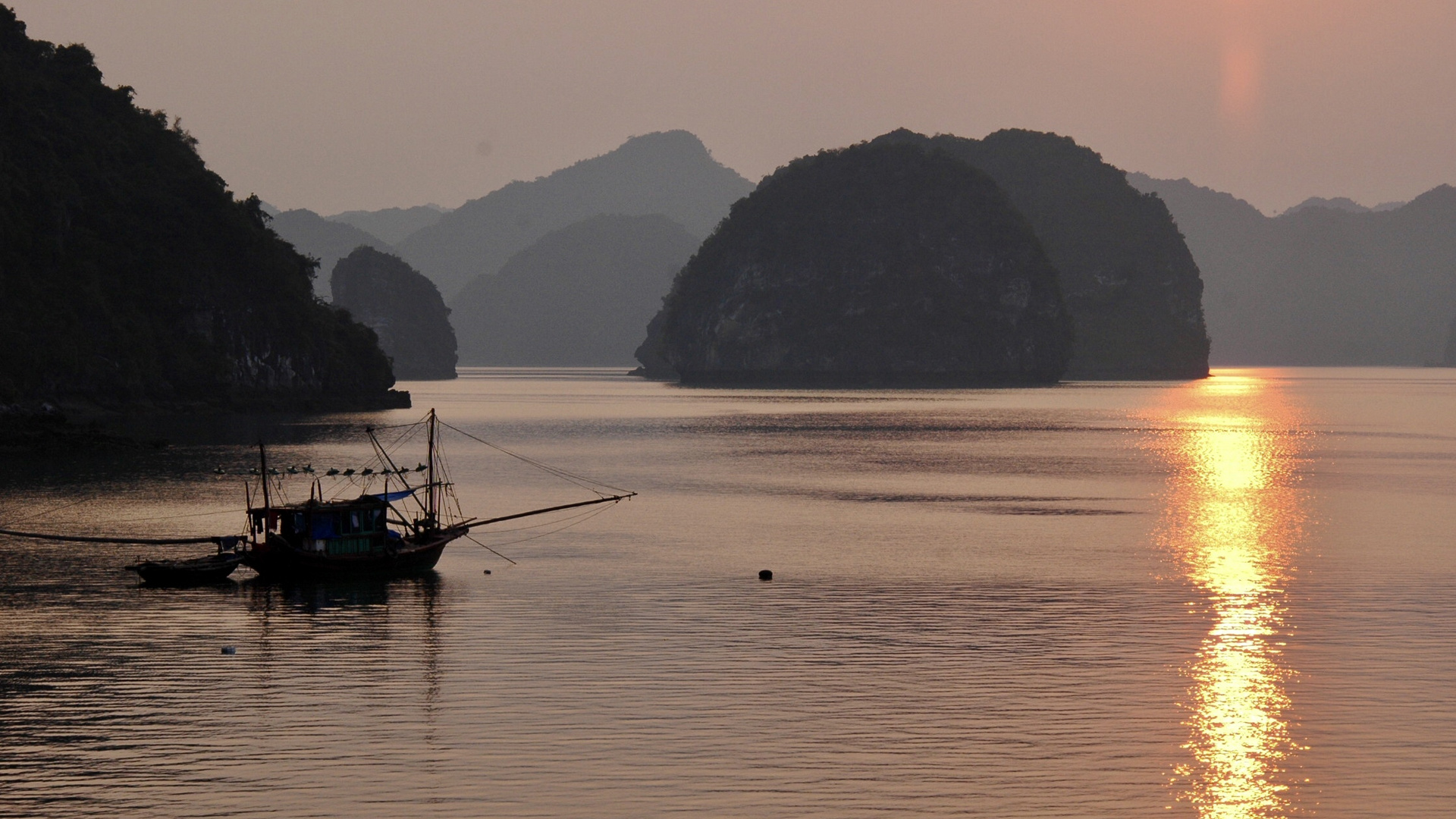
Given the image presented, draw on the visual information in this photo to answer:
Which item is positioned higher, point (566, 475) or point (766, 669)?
point (566, 475)

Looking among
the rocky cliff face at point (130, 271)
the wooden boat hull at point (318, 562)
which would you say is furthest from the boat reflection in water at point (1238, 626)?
the rocky cliff face at point (130, 271)

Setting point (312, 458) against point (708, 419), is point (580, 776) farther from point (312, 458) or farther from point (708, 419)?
point (708, 419)

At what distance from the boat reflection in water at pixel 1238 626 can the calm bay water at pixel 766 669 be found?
0.16 meters

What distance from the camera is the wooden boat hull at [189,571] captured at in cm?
4725

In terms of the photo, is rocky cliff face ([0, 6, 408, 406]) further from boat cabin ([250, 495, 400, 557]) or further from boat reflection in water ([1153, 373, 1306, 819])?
boat reflection in water ([1153, 373, 1306, 819])

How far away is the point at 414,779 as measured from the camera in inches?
993

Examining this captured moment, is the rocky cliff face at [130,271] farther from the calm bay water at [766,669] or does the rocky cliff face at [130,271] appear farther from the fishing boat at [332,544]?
the fishing boat at [332,544]

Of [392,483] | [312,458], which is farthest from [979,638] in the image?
[312,458]

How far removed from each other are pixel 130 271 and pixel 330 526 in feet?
423

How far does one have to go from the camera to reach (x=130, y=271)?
16400 centimetres

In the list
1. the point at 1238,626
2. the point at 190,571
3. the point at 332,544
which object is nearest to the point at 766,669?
the point at 1238,626

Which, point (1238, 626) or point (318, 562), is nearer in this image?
point (1238, 626)

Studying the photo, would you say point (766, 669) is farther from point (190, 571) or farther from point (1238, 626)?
point (190, 571)

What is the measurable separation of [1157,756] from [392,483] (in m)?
67.3
